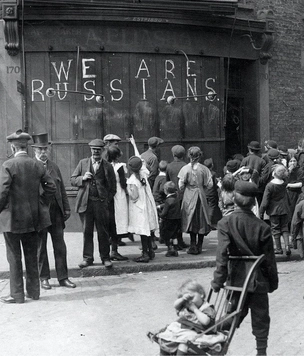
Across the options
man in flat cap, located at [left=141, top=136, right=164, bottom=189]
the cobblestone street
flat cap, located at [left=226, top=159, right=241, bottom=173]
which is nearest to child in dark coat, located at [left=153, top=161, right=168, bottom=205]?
man in flat cap, located at [left=141, top=136, right=164, bottom=189]

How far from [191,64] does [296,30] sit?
10.3 feet

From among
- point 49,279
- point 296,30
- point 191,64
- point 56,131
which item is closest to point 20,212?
point 49,279

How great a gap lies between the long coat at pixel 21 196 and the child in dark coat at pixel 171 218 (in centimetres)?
268

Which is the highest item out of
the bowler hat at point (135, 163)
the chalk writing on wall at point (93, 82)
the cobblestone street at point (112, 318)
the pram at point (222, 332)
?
the chalk writing on wall at point (93, 82)

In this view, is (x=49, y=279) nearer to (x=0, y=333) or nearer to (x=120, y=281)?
(x=120, y=281)

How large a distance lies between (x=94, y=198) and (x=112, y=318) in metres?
2.60

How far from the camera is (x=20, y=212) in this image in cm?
754

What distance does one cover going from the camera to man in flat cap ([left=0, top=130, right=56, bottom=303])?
7.49 metres

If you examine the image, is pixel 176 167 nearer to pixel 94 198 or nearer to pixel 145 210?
pixel 145 210

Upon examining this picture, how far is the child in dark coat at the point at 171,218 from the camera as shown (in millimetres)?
9953

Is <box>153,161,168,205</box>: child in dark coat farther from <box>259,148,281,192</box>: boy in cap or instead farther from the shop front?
the shop front

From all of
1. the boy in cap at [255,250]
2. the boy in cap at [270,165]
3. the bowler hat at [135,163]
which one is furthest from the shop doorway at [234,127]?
the boy in cap at [255,250]

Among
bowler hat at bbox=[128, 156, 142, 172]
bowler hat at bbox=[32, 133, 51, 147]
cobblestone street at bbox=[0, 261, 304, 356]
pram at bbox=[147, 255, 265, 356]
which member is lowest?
cobblestone street at bbox=[0, 261, 304, 356]

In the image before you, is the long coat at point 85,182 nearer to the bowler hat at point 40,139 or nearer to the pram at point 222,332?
the bowler hat at point 40,139
